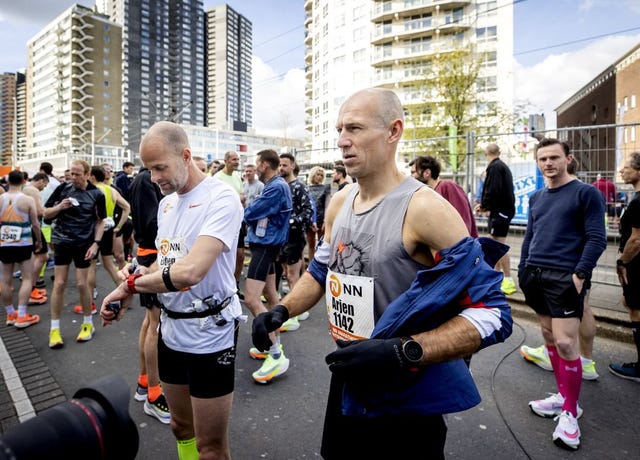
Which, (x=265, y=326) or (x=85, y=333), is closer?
(x=265, y=326)

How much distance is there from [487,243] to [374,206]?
480mm

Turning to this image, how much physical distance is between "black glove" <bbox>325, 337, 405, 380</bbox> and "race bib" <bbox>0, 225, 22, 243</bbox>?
6599 mm

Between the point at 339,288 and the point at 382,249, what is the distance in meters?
0.29

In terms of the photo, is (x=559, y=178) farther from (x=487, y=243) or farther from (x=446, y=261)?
(x=446, y=261)

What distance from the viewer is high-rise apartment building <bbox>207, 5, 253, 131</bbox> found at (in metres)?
164

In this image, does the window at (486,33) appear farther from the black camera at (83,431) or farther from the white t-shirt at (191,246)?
the black camera at (83,431)

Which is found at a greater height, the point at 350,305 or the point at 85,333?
the point at 350,305

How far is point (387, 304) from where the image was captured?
154 cm

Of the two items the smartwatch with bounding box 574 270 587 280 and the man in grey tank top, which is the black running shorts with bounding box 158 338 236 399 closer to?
the man in grey tank top

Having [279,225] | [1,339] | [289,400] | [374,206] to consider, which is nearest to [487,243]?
[374,206]

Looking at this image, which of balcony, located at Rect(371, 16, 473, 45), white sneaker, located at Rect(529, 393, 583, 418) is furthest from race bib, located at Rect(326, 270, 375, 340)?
balcony, located at Rect(371, 16, 473, 45)

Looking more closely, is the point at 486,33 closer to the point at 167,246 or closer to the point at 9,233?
the point at 9,233

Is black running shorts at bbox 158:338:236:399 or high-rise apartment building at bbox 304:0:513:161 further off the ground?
high-rise apartment building at bbox 304:0:513:161

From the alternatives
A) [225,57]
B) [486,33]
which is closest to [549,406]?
[486,33]
